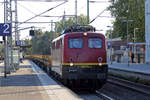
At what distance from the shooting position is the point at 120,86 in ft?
60.4

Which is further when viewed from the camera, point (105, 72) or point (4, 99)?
point (105, 72)

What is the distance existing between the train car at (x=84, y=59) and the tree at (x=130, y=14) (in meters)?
36.5

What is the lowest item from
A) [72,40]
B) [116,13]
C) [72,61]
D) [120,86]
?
[120,86]

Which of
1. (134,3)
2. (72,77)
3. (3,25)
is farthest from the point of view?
(134,3)

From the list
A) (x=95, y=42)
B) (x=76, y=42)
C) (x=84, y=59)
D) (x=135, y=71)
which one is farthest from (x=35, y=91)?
(x=135, y=71)

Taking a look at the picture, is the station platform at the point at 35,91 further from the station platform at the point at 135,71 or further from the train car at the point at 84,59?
the station platform at the point at 135,71

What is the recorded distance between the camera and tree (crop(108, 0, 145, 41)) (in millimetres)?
52812

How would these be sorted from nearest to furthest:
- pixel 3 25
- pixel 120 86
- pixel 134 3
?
pixel 120 86 → pixel 3 25 → pixel 134 3

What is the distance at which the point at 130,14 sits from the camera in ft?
174

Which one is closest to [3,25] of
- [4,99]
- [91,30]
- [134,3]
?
[91,30]

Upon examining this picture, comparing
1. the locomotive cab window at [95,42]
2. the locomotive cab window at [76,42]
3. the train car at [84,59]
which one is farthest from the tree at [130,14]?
the locomotive cab window at [76,42]

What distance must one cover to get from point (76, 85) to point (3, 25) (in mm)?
7190

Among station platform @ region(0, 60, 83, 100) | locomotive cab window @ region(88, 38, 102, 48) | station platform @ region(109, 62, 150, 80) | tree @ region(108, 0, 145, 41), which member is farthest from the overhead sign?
tree @ region(108, 0, 145, 41)

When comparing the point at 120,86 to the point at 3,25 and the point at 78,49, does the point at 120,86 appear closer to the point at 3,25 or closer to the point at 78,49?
the point at 78,49
